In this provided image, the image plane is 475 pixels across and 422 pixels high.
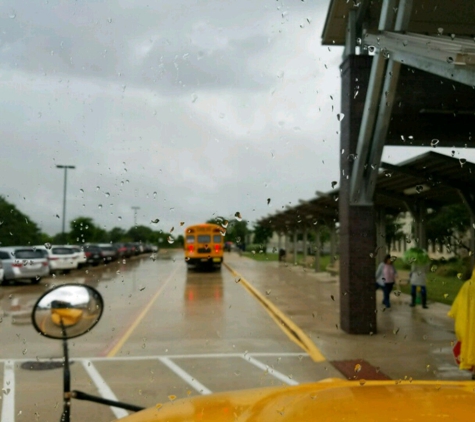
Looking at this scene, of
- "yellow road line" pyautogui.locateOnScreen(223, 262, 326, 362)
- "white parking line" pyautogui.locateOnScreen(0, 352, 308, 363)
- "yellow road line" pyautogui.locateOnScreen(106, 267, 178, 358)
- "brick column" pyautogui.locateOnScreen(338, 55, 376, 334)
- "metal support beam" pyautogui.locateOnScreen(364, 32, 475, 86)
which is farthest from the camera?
"brick column" pyautogui.locateOnScreen(338, 55, 376, 334)

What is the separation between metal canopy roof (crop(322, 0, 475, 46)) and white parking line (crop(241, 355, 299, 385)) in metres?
5.01

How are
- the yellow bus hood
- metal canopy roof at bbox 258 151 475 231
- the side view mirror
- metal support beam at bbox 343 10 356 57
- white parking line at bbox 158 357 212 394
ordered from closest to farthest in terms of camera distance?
the yellow bus hood → the side view mirror → white parking line at bbox 158 357 212 394 → metal canopy roof at bbox 258 151 475 231 → metal support beam at bbox 343 10 356 57

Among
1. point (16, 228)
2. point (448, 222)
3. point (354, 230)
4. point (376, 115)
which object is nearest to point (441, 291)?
point (448, 222)

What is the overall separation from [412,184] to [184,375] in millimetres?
6183

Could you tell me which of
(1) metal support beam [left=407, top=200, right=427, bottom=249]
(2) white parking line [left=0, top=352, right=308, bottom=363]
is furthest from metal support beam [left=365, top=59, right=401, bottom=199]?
(2) white parking line [left=0, top=352, right=308, bottom=363]

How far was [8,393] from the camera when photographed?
5.98 m

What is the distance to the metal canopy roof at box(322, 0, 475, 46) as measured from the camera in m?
9.29

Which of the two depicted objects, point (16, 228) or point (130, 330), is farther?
point (130, 330)

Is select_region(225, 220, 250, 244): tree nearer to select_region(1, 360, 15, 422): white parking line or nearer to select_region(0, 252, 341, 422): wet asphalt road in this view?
select_region(0, 252, 341, 422): wet asphalt road

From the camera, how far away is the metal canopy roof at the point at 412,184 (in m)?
9.00

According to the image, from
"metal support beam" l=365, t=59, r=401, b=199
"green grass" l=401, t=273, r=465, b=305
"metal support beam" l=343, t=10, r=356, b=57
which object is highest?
"metal support beam" l=343, t=10, r=356, b=57

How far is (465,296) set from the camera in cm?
634

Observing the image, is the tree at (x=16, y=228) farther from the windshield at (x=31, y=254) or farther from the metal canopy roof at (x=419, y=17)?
the windshield at (x=31, y=254)

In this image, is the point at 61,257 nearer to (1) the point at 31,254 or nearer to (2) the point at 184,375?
(2) the point at 184,375
